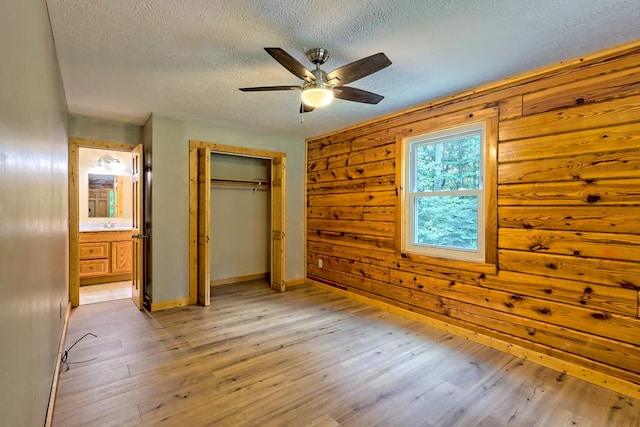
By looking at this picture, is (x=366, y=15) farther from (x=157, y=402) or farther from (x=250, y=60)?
Result: (x=157, y=402)

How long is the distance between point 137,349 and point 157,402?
94cm

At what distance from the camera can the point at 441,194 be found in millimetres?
3453

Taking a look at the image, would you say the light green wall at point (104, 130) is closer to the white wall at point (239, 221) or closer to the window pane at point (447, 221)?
the white wall at point (239, 221)

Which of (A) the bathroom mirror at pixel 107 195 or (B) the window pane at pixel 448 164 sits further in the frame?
(A) the bathroom mirror at pixel 107 195

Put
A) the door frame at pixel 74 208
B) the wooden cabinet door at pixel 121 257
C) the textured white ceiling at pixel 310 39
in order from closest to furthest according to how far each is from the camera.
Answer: the textured white ceiling at pixel 310 39 → the door frame at pixel 74 208 → the wooden cabinet door at pixel 121 257

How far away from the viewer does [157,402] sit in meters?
2.12

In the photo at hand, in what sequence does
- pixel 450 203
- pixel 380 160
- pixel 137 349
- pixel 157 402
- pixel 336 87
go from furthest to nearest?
1. pixel 380 160
2. pixel 450 203
3. pixel 137 349
4. pixel 336 87
5. pixel 157 402

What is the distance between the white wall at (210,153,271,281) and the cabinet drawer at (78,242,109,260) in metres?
1.77

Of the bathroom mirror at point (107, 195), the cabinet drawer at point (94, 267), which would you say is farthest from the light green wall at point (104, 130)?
the cabinet drawer at point (94, 267)

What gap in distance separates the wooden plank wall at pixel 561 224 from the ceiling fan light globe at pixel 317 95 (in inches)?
64.6

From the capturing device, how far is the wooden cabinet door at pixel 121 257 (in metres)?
5.26

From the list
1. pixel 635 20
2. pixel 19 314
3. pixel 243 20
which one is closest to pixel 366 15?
pixel 243 20

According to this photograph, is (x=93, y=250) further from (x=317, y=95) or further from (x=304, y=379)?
(x=317, y=95)

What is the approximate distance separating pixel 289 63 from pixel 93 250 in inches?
190
